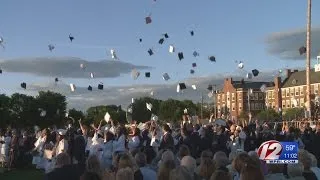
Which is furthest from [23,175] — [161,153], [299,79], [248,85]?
[248,85]

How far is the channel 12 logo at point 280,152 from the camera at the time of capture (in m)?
7.73

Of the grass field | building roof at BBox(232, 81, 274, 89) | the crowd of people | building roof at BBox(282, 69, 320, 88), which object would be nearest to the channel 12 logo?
the crowd of people

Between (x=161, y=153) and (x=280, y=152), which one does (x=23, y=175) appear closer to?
(x=161, y=153)

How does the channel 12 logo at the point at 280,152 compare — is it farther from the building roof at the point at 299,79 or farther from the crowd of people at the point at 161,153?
the building roof at the point at 299,79

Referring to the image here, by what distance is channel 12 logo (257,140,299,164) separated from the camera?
25.4 ft

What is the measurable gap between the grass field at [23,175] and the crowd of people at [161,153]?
50 cm

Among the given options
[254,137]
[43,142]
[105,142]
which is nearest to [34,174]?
[43,142]

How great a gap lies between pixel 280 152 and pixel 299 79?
442 ft

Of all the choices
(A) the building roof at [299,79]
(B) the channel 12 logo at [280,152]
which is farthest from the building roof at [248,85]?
(B) the channel 12 logo at [280,152]

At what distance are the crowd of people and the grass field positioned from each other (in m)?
0.50

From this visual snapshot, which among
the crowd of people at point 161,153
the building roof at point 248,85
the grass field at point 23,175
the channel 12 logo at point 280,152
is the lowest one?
the grass field at point 23,175

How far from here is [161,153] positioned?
37.2ft

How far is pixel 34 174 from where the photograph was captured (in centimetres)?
2092

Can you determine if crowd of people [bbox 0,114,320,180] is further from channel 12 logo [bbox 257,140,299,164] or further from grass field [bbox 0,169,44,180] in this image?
grass field [bbox 0,169,44,180]
